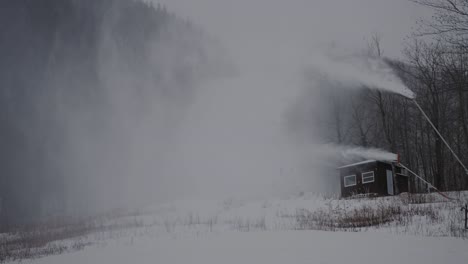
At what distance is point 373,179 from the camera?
2797cm

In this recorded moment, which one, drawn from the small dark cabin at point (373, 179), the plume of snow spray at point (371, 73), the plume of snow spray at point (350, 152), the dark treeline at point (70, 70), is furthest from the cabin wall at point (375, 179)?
the dark treeline at point (70, 70)

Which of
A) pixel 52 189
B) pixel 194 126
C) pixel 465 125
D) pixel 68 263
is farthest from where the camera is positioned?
pixel 194 126

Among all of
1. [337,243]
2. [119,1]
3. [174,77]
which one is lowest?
[337,243]

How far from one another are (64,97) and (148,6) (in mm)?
40555

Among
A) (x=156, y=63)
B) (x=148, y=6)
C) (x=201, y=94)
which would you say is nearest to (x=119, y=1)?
(x=148, y=6)

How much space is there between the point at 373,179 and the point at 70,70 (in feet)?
315

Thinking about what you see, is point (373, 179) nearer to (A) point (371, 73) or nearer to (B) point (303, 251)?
(A) point (371, 73)

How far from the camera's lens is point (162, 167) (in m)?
74.1

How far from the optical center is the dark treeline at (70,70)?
82312 mm

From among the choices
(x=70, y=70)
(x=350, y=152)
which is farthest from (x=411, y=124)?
(x=70, y=70)

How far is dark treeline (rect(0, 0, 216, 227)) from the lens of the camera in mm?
82312

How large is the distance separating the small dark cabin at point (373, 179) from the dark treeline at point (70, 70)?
6186 centimetres

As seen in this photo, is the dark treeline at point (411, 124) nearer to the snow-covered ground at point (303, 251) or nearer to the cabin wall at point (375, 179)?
the cabin wall at point (375, 179)

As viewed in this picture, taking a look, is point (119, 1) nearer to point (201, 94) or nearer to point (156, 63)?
point (156, 63)
